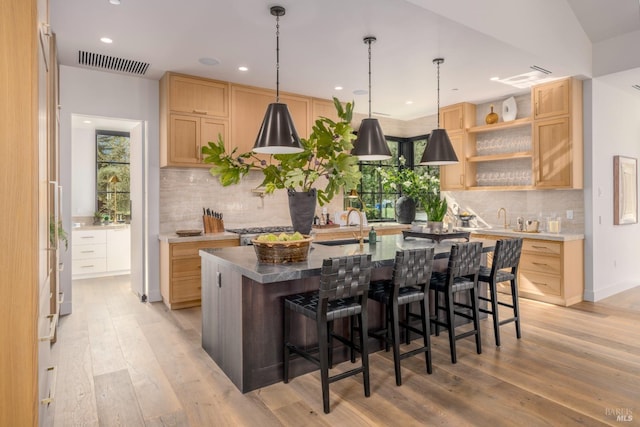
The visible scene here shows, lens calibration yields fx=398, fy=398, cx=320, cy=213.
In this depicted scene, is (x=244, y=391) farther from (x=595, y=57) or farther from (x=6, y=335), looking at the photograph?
(x=595, y=57)

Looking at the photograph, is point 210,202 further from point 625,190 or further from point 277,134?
point 625,190

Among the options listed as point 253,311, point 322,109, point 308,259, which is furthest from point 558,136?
point 253,311

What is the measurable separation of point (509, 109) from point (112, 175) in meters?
6.58

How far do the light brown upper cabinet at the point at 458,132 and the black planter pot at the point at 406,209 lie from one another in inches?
23.7

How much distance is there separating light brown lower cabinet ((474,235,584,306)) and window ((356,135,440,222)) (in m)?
2.41

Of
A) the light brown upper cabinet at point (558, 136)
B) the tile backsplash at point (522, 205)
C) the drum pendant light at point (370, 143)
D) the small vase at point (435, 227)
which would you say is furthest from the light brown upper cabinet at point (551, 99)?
the drum pendant light at point (370, 143)

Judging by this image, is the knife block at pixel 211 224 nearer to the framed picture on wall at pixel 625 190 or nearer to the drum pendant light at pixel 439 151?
the drum pendant light at pixel 439 151

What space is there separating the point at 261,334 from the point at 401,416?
1.03 meters

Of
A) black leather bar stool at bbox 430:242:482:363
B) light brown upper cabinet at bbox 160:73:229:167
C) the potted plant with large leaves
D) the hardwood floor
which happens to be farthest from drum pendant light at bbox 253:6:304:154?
light brown upper cabinet at bbox 160:73:229:167

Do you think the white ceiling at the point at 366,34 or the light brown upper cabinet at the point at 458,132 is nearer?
the white ceiling at the point at 366,34

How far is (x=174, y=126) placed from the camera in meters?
4.74

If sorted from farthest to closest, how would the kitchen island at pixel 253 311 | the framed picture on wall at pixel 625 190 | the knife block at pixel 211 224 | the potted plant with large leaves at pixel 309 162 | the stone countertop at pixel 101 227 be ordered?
the stone countertop at pixel 101 227 < the framed picture on wall at pixel 625 190 < the knife block at pixel 211 224 < the potted plant with large leaves at pixel 309 162 < the kitchen island at pixel 253 311

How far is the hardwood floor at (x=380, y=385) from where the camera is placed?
7.68ft

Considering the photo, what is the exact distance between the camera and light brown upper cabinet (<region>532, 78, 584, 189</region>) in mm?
4805
